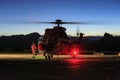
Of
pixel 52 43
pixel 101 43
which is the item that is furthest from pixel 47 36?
pixel 101 43

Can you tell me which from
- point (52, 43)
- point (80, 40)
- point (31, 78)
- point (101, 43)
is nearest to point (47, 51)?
point (52, 43)

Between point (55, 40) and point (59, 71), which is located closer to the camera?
point (59, 71)

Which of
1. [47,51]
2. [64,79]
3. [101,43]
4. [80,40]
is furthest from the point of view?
[101,43]

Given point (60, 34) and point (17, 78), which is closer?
point (17, 78)

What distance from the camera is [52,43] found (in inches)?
1641

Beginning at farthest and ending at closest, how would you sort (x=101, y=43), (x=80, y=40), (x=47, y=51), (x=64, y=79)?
1. (x=101, y=43)
2. (x=80, y=40)
3. (x=47, y=51)
4. (x=64, y=79)

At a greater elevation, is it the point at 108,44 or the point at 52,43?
the point at 52,43

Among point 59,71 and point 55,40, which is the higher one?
point 55,40

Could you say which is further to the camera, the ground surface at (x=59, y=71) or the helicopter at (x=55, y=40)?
the helicopter at (x=55, y=40)

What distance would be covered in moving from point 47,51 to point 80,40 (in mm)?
8390

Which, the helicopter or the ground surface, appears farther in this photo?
the helicopter

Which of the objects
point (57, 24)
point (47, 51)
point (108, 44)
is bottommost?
point (108, 44)

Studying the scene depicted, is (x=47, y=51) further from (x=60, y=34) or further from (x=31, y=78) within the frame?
(x=31, y=78)

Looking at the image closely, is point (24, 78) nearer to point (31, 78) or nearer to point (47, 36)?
point (31, 78)
